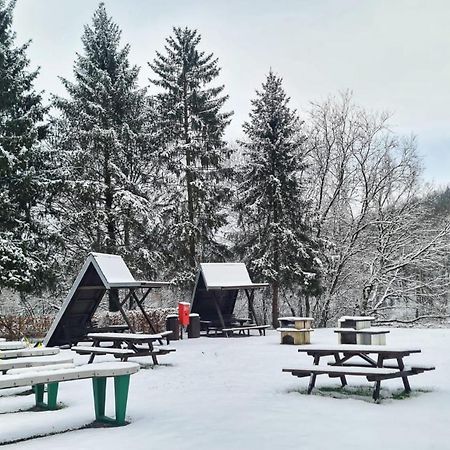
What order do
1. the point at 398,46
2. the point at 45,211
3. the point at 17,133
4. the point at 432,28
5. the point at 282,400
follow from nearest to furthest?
the point at 282,400
the point at 432,28
the point at 398,46
the point at 17,133
the point at 45,211

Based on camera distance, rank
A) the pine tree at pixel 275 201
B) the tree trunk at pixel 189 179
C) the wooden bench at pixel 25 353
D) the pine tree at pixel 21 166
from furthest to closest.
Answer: the tree trunk at pixel 189 179
the pine tree at pixel 275 201
the pine tree at pixel 21 166
the wooden bench at pixel 25 353

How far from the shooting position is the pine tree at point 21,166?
61.2ft

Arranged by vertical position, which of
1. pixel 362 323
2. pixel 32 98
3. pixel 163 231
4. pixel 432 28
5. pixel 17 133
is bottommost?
pixel 362 323

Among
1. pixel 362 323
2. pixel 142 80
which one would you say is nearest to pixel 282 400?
pixel 362 323

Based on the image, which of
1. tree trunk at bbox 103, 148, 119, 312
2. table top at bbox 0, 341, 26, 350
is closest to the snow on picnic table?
table top at bbox 0, 341, 26, 350

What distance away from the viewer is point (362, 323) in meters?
12.5

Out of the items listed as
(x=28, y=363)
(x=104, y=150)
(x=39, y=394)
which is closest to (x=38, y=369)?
(x=28, y=363)

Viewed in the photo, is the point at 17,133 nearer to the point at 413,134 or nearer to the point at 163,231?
the point at 163,231

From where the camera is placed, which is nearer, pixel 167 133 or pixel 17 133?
pixel 17 133

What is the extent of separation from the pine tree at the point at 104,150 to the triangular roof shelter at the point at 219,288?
154 inches

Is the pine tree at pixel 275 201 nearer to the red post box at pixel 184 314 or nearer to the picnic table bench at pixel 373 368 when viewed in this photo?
the red post box at pixel 184 314

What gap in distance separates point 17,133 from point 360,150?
17190 millimetres

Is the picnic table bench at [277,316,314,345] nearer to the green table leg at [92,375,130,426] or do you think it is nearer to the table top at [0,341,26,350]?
the table top at [0,341,26,350]

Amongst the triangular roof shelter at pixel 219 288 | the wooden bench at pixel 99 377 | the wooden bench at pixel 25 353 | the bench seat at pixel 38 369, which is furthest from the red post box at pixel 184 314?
the wooden bench at pixel 99 377
